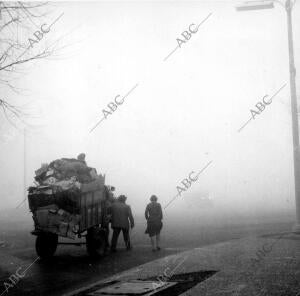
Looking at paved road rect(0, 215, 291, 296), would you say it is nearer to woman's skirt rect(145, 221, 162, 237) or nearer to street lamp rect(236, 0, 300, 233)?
woman's skirt rect(145, 221, 162, 237)

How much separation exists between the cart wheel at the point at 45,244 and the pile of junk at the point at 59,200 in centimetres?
80

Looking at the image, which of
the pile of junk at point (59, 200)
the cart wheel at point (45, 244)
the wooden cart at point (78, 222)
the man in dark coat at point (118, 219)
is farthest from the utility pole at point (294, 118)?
the cart wheel at point (45, 244)

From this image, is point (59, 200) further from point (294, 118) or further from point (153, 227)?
point (294, 118)

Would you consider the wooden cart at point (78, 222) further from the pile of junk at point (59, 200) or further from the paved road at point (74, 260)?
the paved road at point (74, 260)

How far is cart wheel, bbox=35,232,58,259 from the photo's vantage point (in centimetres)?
1274

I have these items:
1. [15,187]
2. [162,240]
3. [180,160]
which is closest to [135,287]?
[162,240]

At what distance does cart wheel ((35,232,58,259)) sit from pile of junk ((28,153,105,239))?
80cm

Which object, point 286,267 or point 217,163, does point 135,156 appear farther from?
point 286,267

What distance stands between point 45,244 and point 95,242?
4.63 ft

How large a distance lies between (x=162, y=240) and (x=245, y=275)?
25.5 feet

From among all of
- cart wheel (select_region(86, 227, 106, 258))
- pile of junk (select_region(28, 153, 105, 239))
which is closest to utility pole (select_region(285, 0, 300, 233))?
cart wheel (select_region(86, 227, 106, 258))

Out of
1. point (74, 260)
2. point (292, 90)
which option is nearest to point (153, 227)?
point (74, 260)

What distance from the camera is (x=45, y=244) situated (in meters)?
12.8

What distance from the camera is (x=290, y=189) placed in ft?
256
